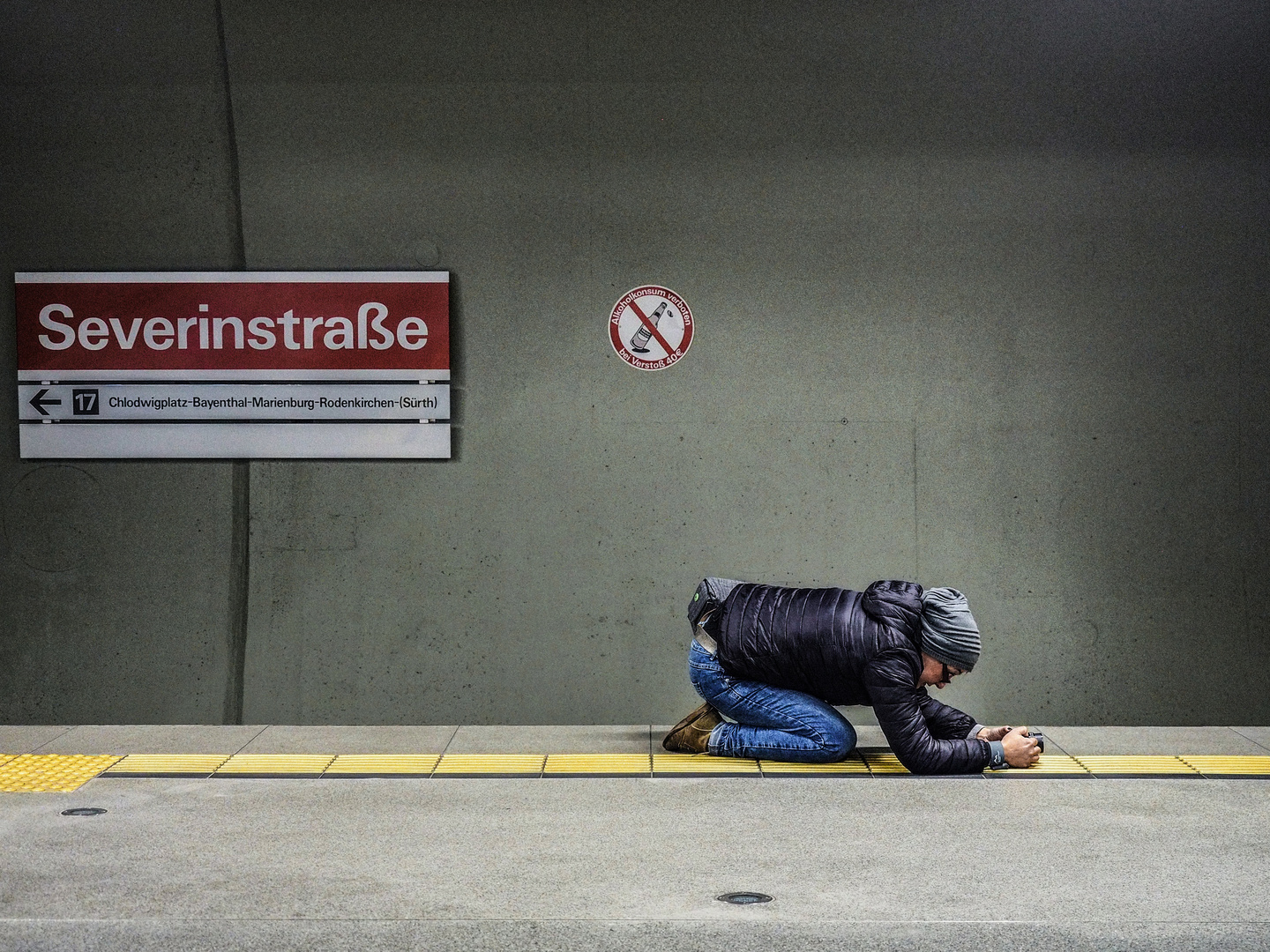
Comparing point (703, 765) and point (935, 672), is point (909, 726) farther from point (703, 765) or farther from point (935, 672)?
point (703, 765)

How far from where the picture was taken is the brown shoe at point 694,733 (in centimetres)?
604

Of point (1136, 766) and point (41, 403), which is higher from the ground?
point (41, 403)

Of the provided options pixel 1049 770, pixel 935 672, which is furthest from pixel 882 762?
pixel 1049 770

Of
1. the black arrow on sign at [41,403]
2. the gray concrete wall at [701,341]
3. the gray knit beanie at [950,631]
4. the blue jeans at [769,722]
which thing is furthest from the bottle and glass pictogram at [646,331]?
the black arrow on sign at [41,403]

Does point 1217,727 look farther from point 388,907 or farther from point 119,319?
point 119,319

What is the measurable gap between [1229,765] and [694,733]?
229 cm

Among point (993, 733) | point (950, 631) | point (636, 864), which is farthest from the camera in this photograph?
point (993, 733)

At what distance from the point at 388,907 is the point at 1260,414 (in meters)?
4.85

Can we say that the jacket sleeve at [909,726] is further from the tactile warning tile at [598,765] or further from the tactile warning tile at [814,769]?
the tactile warning tile at [598,765]

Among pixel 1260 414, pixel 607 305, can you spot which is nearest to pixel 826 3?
pixel 607 305

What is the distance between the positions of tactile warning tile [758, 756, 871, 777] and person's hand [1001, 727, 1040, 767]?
0.58m

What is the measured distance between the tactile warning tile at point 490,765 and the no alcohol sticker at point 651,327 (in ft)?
6.48

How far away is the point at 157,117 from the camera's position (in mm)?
6602

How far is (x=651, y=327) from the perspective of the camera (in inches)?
262
